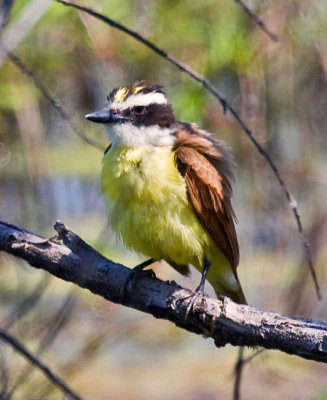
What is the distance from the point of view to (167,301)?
2.82 m

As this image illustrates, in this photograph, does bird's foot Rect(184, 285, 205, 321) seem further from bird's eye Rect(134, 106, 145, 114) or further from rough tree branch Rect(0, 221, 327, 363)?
bird's eye Rect(134, 106, 145, 114)

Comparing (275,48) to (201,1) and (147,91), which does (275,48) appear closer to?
(201,1)

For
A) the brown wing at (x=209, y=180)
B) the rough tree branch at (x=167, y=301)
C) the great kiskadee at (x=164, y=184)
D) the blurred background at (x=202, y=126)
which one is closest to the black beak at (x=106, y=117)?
the great kiskadee at (x=164, y=184)

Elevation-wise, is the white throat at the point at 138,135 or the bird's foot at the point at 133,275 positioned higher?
the white throat at the point at 138,135

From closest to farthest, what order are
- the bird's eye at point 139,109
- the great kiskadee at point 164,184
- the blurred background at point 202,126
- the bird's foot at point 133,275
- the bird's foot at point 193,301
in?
the bird's foot at point 193,301
the bird's foot at point 133,275
the great kiskadee at point 164,184
the bird's eye at point 139,109
the blurred background at point 202,126

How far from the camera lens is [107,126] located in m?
3.16

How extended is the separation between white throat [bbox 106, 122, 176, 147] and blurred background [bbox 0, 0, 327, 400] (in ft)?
5.02

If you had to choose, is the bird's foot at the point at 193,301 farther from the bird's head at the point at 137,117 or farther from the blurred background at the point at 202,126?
the blurred background at the point at 202,126

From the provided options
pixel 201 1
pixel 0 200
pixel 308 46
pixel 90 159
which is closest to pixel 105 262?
pixel 201 1

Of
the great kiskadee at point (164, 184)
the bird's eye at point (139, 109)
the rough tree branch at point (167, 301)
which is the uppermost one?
the bird's eye at point (139, 109)

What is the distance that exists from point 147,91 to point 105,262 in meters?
0.74

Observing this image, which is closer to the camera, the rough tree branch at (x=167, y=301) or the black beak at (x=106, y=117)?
the rough tree branch at (x=167, y=301)

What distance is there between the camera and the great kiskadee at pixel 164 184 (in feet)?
9.71

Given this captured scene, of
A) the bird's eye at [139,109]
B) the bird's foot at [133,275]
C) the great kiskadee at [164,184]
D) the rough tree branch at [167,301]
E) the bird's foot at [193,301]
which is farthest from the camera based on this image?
the bird's eye at [139,109]
